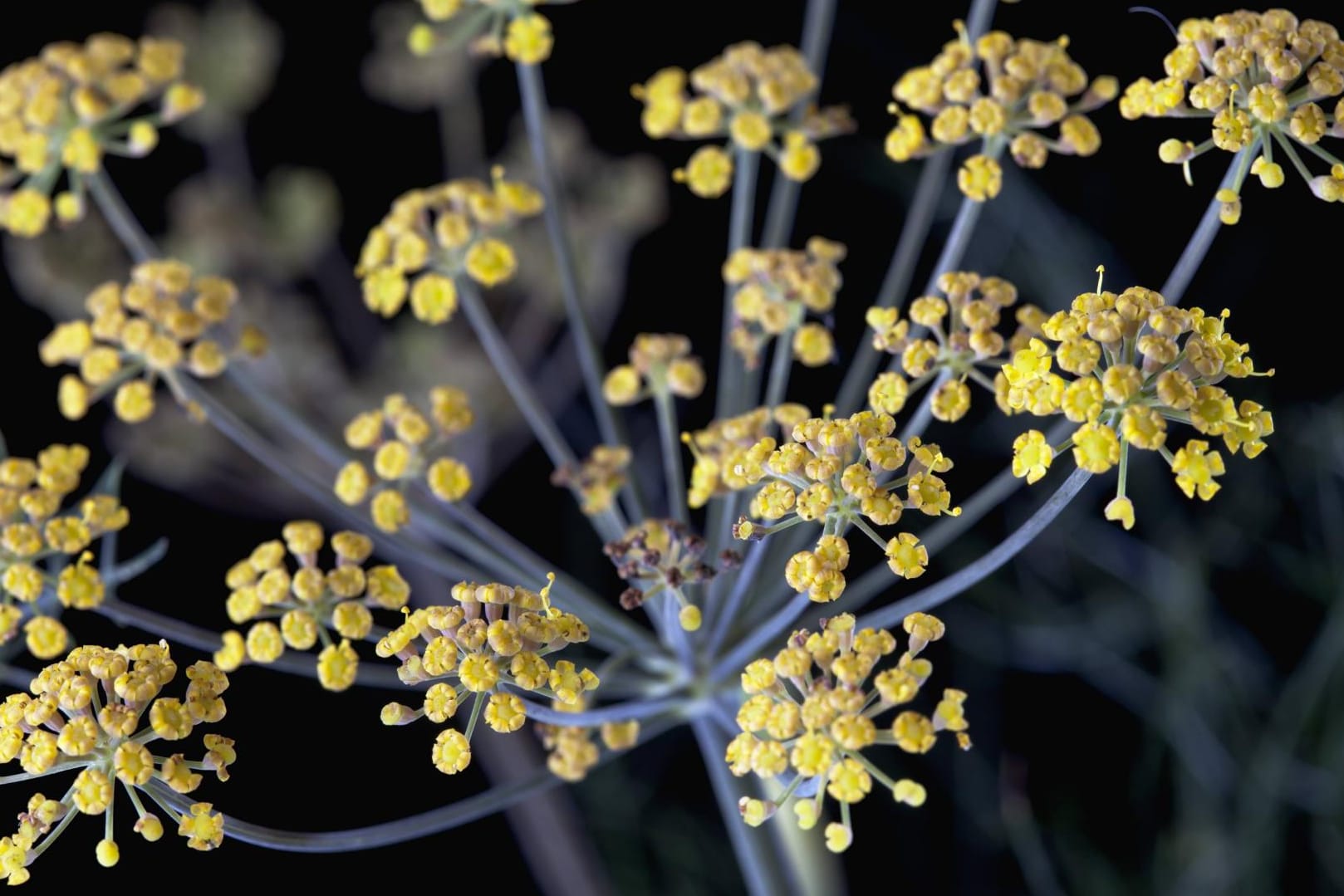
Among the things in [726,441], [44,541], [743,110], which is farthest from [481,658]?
[743,110]

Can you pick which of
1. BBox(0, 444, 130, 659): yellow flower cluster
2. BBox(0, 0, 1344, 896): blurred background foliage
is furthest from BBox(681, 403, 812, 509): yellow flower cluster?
BBox(0, 0, 1344, 896): blurred background foliage

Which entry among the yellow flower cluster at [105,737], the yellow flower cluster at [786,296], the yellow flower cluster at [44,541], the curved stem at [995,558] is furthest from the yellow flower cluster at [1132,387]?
the yellow flower cluster at [44,541]

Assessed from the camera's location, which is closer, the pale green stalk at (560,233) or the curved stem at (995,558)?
the curved stem at (995,558)

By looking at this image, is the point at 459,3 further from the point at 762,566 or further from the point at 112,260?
the point at 112,260

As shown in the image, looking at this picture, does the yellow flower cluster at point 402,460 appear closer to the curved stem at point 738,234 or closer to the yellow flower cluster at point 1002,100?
the curved stem at point 738,234

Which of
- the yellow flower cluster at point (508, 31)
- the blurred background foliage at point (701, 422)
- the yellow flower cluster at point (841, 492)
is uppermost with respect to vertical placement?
the yellow flower cluster at point (508, 31)

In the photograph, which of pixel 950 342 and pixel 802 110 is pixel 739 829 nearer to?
pixel 950 342

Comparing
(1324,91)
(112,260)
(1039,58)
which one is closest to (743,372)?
(1039,58)
